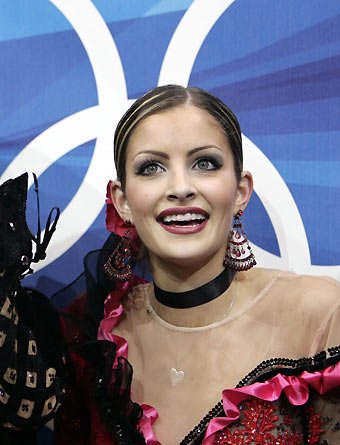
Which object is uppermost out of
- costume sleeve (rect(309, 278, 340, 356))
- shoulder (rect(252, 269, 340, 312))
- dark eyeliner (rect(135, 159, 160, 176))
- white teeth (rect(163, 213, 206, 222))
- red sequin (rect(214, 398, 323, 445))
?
dark eyeliner (rect(135, 159, 160, 176))

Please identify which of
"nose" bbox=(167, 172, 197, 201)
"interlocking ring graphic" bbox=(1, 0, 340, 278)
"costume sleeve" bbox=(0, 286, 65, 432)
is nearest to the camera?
"costume sleeve" bbox=(0, 286, 65, 432)

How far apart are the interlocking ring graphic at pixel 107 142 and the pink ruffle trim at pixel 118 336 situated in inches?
14.5

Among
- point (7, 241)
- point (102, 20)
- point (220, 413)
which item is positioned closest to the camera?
point (7, 241)

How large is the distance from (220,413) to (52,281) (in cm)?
83

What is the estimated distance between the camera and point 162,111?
55.0 inches

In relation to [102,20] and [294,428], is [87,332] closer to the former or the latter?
[294,428]

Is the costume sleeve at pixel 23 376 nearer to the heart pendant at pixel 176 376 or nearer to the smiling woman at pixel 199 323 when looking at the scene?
the smiling woman at pixel 199 323

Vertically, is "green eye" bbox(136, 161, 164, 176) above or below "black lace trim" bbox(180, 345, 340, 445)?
above

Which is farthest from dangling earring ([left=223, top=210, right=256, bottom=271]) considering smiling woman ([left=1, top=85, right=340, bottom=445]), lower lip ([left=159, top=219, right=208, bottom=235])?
lower lip ([left=159, top=219, right=208, bottom=235])

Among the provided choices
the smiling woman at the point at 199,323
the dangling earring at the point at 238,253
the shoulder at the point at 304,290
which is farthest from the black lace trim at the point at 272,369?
the dangling earring at the point at 238,253

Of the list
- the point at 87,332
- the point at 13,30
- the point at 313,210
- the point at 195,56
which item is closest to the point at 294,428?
the point at 87,332

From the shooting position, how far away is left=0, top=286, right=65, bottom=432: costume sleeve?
121 centimetres

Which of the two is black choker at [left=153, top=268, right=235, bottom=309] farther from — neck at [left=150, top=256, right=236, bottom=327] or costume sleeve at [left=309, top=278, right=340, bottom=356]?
costume sleeve at [left=309, top=278, right=340, bottom=356]

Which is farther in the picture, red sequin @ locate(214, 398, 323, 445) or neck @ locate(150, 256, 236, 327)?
neck @ locate(150, 256, 236, 327)
